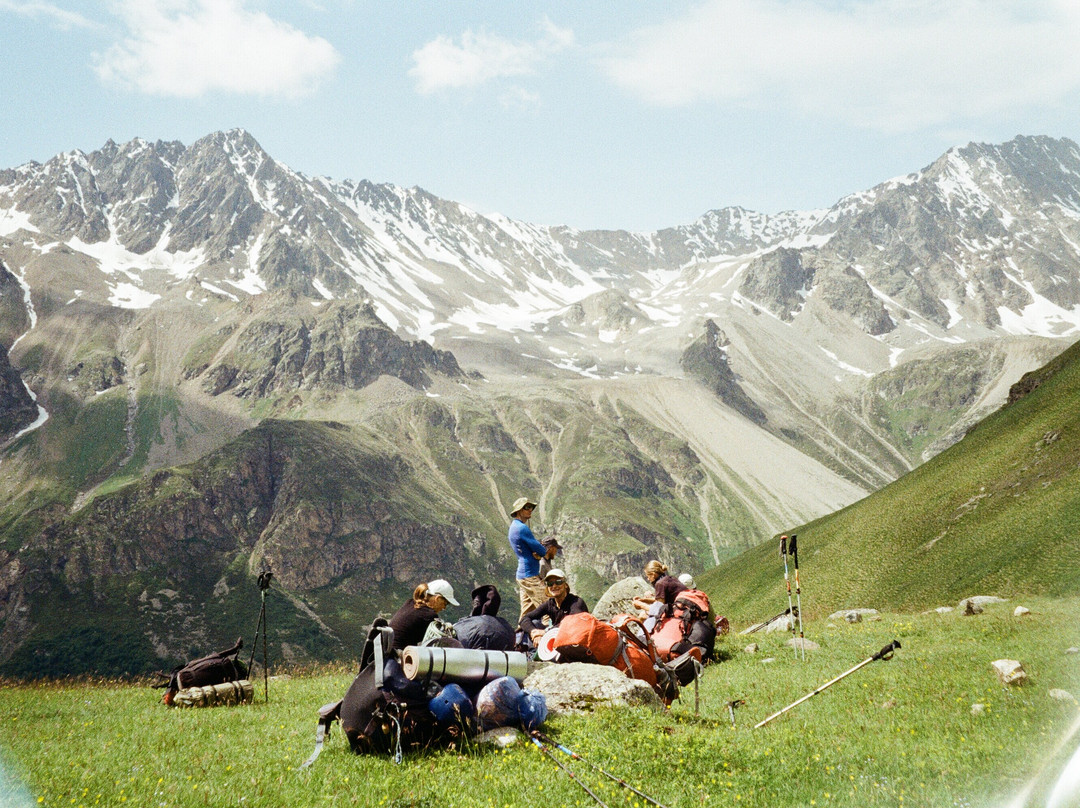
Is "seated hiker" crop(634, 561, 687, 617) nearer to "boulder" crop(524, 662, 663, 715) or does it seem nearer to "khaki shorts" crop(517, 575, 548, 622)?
"khaki shorts" crop(517, 575, 548, 622)

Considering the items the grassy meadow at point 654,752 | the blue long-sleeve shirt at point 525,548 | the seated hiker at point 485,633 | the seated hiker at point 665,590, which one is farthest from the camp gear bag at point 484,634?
the seated hiker at point 665,590

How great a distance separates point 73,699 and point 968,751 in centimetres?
2008

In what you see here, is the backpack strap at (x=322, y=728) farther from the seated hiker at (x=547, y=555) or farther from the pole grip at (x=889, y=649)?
the pole grip at (x=889, y=649)

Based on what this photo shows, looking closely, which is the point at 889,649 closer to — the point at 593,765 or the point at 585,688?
the point at 585,688

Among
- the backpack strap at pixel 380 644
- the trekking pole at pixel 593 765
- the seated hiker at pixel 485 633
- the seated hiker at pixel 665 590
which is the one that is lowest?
the seated hiker at pixel 665 590

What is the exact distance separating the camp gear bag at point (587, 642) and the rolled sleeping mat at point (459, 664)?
3070 mm

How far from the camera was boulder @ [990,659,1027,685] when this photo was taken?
15305 millimetres

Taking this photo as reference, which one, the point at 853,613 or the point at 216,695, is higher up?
the point at 216,695

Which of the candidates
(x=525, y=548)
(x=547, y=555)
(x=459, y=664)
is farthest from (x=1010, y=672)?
(x=459, y=664)

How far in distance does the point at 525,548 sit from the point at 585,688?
6.13m

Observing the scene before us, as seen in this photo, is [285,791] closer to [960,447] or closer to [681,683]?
[681,683]

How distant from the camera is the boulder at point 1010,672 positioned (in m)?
15.3

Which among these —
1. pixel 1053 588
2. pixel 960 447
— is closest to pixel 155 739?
pixel 1053 588

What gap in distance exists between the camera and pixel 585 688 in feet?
48.5
